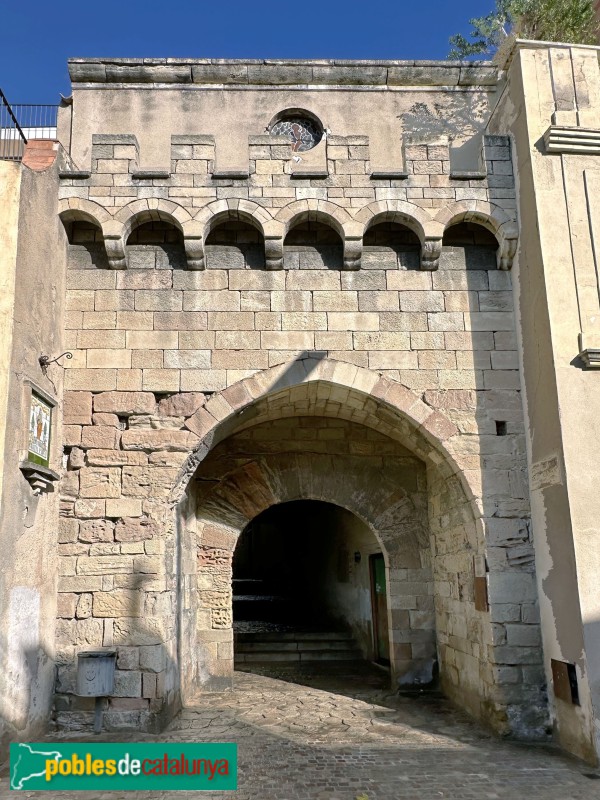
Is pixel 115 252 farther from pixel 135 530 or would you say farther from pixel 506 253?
pixel 506 253

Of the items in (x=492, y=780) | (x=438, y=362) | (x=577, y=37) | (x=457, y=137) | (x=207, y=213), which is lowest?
(x=492, y=780)

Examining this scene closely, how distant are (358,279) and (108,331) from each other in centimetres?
225

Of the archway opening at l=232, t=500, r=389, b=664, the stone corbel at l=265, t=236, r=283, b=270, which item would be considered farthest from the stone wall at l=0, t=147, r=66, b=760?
the archway opening at l=232, t=500, r=389, b=664

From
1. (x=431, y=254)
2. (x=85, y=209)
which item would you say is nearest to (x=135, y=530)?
(x=85, y=209)

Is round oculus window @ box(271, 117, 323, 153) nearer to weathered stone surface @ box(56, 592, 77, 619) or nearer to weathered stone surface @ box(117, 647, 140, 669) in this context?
weathered stone surface @ box(56, 592, 77, 619)

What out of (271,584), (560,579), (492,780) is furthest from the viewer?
(271,584)

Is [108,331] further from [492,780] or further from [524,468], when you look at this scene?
[492,780]

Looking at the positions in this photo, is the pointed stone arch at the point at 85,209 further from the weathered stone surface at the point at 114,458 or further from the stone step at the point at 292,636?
the stone step at the point at 292,636

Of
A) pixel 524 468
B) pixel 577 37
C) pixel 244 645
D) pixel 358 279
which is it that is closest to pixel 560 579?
pixel 524 468

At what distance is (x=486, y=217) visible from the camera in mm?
6027

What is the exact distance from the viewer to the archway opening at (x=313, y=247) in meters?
6.17

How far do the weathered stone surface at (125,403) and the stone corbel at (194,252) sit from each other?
47.5 inches

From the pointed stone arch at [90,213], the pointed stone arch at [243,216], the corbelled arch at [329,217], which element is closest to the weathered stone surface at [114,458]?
the pointed stone arch at [90,213]

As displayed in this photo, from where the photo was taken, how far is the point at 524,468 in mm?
5801
